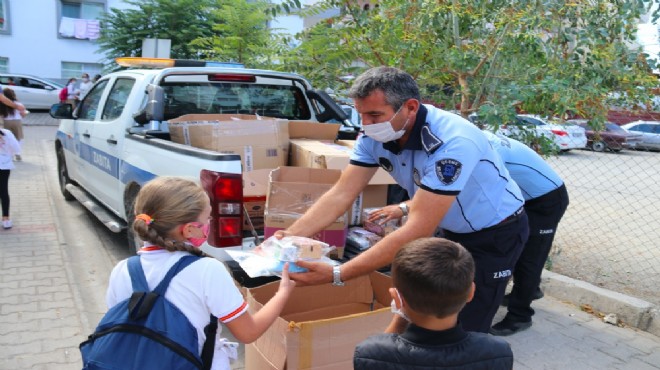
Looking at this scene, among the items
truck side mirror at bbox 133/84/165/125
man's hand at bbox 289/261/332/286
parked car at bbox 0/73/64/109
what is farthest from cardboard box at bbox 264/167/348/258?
parked car at bbox 0/73/64/109

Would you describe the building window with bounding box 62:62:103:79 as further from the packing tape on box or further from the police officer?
the police officer

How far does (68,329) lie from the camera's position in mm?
3797

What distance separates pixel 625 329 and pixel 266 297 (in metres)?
3.11

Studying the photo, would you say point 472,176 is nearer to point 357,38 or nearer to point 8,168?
point 357,38

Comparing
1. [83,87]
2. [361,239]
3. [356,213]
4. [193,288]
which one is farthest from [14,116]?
[193,288]

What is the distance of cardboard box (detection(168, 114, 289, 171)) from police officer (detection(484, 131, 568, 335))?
1.58 metres

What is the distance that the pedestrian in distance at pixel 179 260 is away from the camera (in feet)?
5.99

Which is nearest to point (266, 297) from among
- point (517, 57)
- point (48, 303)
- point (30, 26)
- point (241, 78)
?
point (48, 303)

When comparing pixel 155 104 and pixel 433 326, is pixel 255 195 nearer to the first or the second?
pixel 155 104

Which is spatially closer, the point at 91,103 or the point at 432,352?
the point at 432,352

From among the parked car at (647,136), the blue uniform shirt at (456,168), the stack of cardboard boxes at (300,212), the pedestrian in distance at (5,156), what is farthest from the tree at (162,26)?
the parked car at (647,136)

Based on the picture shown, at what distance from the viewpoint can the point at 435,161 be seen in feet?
7.59

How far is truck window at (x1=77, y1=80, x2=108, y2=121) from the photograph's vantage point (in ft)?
19.9

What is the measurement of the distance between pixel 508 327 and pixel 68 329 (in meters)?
3.12
